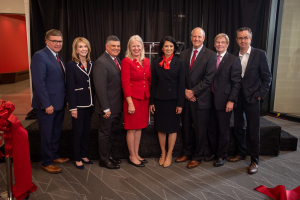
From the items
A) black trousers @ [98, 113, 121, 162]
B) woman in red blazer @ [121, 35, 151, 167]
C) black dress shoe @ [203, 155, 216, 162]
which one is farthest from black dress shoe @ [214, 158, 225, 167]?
black trousers @ [98, 113, 121, 162]

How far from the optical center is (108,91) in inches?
107

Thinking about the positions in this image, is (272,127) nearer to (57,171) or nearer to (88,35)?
(57,171)

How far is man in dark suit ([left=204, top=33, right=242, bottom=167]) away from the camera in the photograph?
279 cm

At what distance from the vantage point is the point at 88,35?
16.4 ft

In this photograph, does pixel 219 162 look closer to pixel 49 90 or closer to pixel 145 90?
pixel 145 90

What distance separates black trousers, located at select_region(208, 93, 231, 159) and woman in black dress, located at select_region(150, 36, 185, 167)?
0.48 meters

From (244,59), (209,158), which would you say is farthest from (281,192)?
(244,59)

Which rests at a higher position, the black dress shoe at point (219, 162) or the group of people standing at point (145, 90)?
the group of people standing at point (145, 90)

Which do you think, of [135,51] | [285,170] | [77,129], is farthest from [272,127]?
[77,129]

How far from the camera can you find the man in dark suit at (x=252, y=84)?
2.78 m

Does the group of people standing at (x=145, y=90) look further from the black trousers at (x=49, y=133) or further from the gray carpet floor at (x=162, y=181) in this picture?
the gray carpet floor at (x=162, y=181)

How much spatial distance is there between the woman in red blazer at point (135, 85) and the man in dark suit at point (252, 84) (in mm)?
1144

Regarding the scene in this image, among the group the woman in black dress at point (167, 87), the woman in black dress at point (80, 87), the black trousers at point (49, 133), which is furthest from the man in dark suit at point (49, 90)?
the woman in black dress at point (167, 87)

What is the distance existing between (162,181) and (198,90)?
1.10 m
